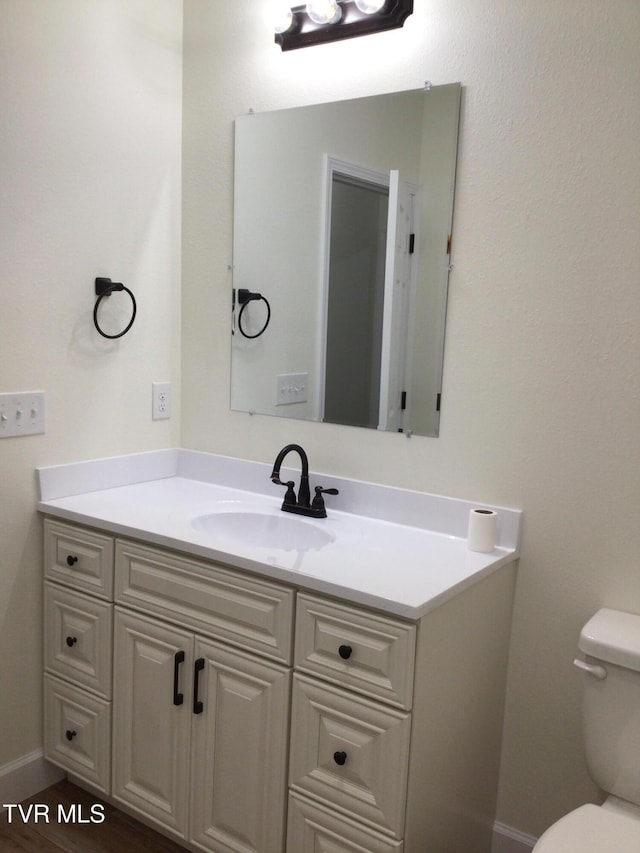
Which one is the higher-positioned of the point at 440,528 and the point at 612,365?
the point at 612,365

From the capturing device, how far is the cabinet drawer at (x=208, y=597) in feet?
5.49

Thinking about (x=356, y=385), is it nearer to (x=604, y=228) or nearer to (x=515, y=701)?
(x=604, y=228)

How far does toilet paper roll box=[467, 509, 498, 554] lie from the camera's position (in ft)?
5.94

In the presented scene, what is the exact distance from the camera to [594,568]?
5.85 feet

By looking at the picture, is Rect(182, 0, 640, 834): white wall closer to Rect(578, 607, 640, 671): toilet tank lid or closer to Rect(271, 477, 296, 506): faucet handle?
Rect(578, 607, 640, 671): toilet tank lid

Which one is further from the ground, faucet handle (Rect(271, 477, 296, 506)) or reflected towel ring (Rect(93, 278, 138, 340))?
reflected towel ring (Rect(93, 278, 138, 340))

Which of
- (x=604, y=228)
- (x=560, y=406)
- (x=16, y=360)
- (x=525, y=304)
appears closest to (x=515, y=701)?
(x=560, y=406)

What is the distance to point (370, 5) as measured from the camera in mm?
1941

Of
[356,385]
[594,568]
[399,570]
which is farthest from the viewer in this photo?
[356,385]

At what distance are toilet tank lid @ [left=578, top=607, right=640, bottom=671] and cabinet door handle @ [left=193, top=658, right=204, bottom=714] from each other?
87 cm

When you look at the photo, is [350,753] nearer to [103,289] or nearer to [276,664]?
[276,664]

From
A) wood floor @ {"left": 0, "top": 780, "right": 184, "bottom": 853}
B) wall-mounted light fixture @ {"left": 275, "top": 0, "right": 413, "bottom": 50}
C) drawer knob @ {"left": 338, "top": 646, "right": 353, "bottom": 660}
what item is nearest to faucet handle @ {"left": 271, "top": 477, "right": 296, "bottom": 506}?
drawer knob @ {"left": 338, "top": 646, "right": 353, "bottom": 660}

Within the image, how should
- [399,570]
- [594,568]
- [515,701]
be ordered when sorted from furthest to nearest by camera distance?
[515,701] → [594,568] → [399,570]

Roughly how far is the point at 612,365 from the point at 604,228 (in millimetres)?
309
